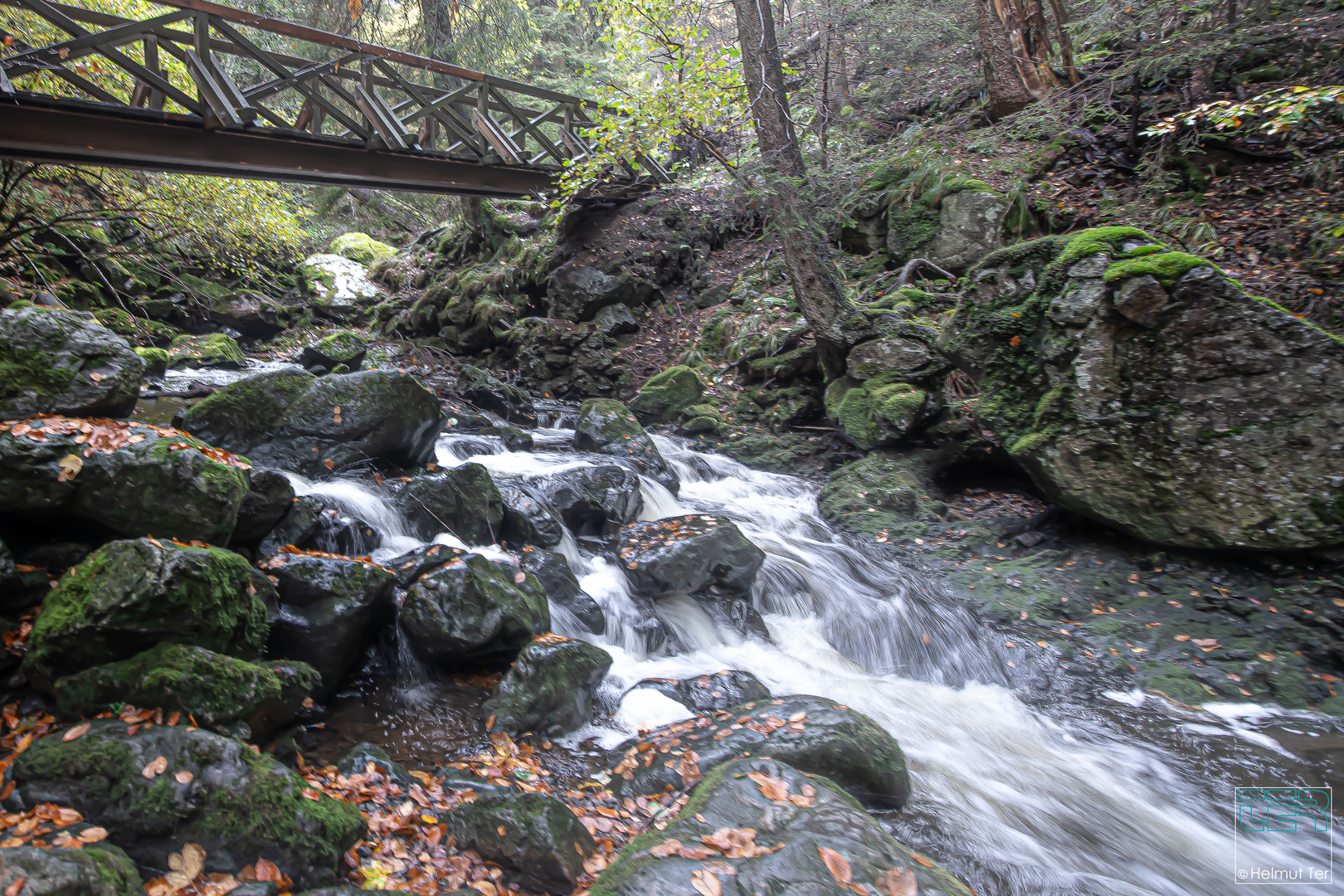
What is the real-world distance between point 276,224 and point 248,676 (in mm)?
8492

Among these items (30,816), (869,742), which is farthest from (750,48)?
(30,816)

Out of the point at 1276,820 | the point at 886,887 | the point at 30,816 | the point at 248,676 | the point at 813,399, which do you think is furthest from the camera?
the point at 813,399

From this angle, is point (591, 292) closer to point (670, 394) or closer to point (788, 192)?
point (670, 394)

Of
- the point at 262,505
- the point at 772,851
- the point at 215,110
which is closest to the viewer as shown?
the point at 772,851

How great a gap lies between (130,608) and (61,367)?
2.37 meters

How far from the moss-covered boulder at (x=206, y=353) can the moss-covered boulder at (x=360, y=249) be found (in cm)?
842

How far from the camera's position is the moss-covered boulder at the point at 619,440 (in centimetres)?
922

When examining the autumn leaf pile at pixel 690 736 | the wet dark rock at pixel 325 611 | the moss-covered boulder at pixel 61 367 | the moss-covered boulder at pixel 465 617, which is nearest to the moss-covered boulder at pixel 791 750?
the autumn leaf pile at pixel 690 736

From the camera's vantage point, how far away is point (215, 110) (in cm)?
863

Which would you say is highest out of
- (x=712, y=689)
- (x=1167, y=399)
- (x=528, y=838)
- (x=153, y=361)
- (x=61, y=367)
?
(x=153, y=361)

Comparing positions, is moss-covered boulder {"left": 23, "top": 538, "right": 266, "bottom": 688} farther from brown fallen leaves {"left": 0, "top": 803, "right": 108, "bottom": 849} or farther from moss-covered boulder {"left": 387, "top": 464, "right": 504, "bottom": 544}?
moss-covered boulder {"left": 387, "top": 464, "right": 504, "bottom": 544}

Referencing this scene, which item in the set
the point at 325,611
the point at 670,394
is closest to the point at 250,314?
the point at 670,394

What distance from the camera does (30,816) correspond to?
2.80 metres

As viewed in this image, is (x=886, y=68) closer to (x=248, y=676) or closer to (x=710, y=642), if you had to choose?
(x=710, y=642)
